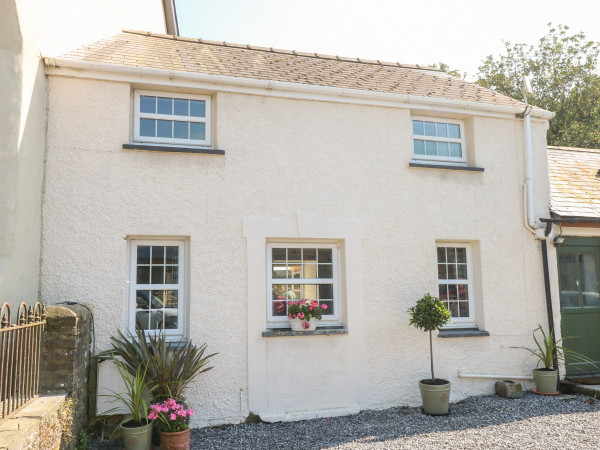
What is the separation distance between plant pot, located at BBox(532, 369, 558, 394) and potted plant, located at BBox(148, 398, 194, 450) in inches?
222

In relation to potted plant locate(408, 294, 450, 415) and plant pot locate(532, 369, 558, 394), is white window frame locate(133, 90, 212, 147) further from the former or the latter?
plant pot locate(532, 369, 558, 394)

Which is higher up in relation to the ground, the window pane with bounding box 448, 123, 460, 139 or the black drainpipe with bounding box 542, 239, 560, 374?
the window pane with bounding box 448, 123, 460, 139

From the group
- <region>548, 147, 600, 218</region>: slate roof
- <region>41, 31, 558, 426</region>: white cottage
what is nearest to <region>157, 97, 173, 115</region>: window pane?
<region>41, 31, 558, 426</region>: white cottage

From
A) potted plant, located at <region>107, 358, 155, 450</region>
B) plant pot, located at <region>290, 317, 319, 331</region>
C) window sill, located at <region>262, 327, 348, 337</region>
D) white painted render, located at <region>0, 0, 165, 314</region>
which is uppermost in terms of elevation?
white painted render, located at <region>0, 0, 165, 314</region>

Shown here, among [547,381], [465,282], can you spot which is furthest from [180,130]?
[547,381]

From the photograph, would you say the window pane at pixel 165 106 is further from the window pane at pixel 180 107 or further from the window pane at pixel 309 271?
the window pane at pixel 309 271

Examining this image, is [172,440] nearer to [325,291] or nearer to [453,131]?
[325,291]

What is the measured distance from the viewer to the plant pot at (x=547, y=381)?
771 centimetres

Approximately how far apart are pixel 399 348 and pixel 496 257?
2392 millimetres

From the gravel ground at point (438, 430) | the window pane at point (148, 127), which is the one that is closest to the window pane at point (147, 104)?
the window pane at point (148, 127)

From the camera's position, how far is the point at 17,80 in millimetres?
5438

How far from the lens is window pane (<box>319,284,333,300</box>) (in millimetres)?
7488

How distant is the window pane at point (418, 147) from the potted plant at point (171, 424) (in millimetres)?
5522

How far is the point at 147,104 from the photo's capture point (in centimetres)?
710
